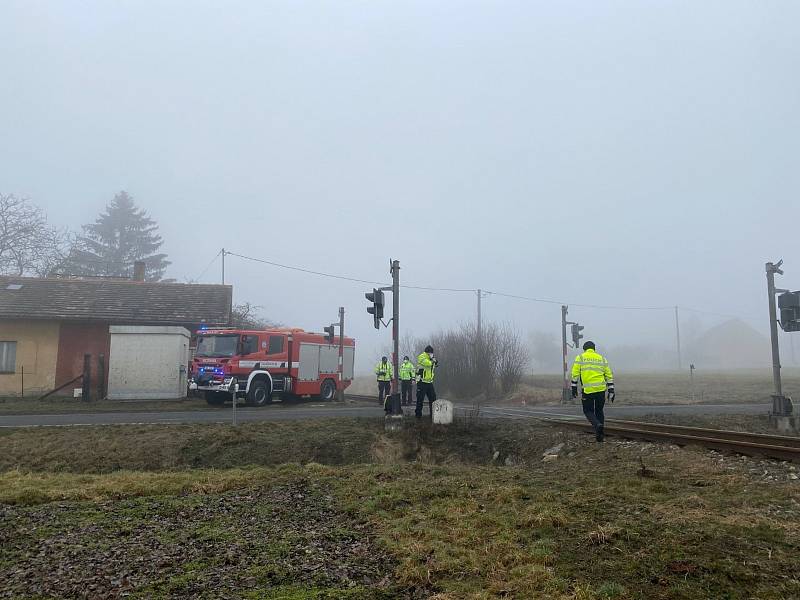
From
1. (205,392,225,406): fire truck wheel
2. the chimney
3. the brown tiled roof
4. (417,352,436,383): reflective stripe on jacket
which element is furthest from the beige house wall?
(417,352,436,383): reflective stripe on jacket

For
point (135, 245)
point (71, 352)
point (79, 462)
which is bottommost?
point (79, 462)

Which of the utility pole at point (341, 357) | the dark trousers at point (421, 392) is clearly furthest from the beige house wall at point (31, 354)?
Result: the dark trousers at point (421, 392)

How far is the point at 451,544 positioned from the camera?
5.15m

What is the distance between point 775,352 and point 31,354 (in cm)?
2806

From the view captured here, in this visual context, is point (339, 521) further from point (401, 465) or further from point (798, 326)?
point (798, 326)

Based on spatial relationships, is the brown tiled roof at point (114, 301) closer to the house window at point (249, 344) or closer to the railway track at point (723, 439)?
the house window at point (249, 344)

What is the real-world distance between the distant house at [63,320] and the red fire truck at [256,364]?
6.84 m

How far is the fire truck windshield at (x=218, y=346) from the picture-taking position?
20.8m

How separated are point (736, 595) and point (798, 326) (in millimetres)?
13915

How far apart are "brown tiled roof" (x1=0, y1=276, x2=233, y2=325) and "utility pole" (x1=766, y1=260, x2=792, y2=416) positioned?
22.3 metres

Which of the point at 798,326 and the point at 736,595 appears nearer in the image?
the point at 736,595

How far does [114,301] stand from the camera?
91.7ft

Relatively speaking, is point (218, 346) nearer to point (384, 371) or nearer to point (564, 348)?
point (384, 371)

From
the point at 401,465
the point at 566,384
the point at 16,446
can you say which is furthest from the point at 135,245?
the point at 401,465
